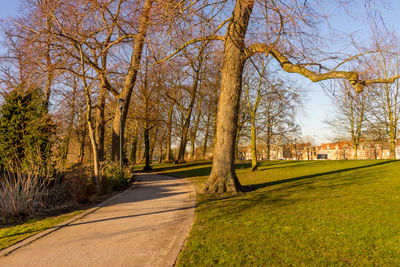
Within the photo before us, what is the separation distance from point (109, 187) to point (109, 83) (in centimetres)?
608

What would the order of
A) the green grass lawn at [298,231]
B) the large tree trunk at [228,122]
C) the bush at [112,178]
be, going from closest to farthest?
the green grass lawn at [298,231] → the large tree trunk at [228,122] → the bush at [112,178]

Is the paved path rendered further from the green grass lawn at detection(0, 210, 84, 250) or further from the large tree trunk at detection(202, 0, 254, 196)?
the large tree trunk at detection(202, 0, 254, 196)

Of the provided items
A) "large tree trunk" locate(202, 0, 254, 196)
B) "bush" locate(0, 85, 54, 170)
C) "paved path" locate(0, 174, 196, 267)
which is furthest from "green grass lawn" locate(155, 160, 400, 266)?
"bush" locate(0, 85, 54, 170)

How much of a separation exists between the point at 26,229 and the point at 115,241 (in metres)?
2.38

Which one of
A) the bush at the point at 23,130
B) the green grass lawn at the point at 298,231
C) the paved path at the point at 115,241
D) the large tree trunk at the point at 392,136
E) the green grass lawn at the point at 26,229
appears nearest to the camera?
the green grass lawn at the point at 298,231

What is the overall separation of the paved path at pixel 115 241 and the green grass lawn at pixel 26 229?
16.9 inches

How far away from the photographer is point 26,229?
17.5ft

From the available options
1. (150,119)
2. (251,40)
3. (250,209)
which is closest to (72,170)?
(250,209)

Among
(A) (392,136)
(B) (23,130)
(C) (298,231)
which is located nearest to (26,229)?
(C) (298,231)

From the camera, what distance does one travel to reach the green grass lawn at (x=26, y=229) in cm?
465

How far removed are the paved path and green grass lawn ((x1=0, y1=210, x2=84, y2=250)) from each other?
43 centimetres

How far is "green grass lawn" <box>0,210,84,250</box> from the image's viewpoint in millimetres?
4655

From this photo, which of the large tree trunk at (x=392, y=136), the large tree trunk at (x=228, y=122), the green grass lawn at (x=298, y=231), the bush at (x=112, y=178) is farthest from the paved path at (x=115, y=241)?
the large tree trunk at (x=392, y=136)

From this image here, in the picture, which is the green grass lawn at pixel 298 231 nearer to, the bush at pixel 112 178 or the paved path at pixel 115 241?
the paved path at pixel 115 241
